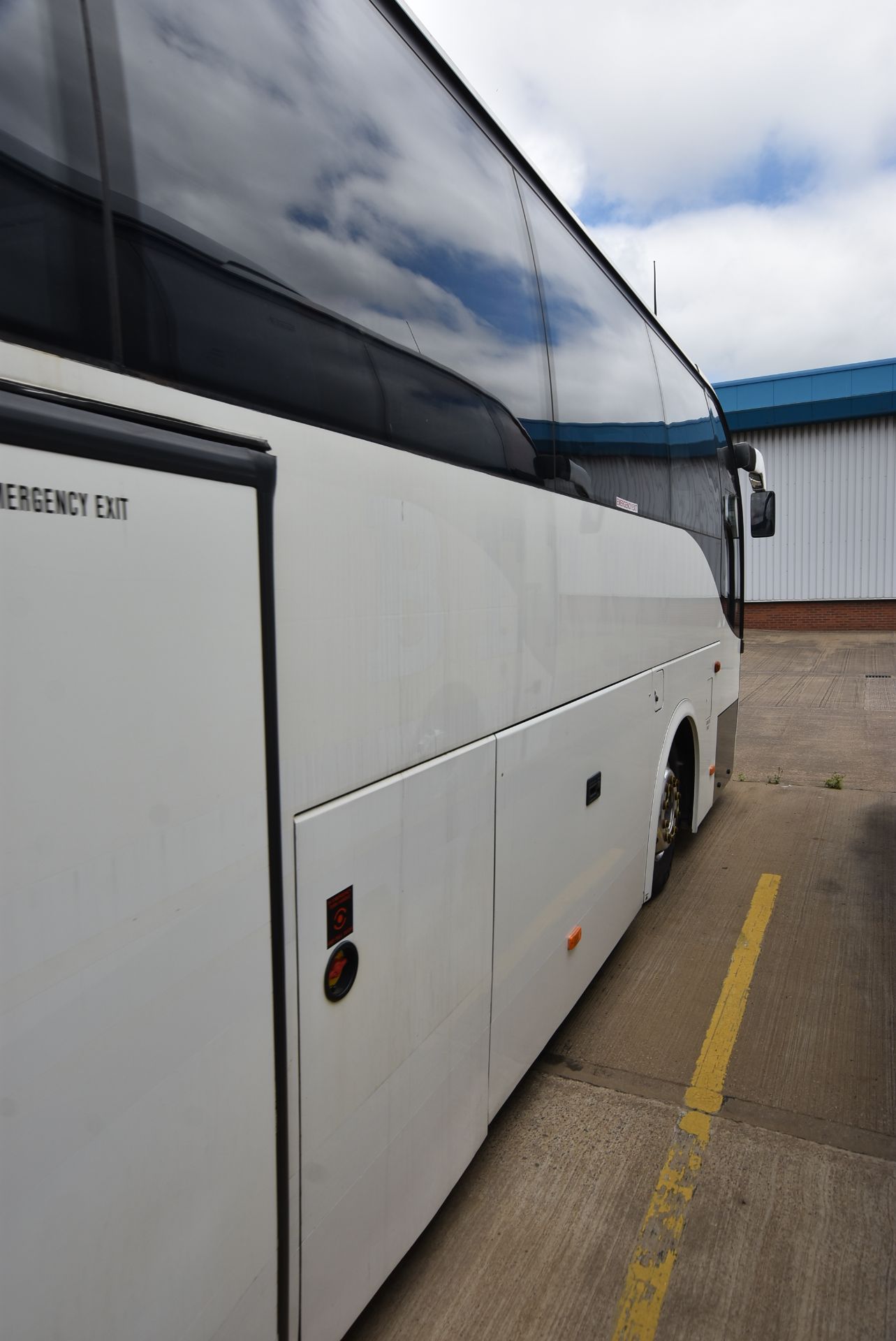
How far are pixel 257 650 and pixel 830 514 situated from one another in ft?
77.2

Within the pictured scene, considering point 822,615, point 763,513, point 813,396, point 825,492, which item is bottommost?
point 822,615

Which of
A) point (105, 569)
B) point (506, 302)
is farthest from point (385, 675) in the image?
point (506, 302)

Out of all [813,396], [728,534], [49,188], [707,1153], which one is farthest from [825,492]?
[49,188]

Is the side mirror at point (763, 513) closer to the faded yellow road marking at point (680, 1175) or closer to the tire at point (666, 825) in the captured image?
the tire at point (666, 825)

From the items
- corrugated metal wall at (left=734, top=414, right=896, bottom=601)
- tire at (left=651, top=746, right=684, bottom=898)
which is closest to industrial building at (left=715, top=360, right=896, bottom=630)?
corrugated metal wall at (left=734, top=414, right=896, bottom=601)

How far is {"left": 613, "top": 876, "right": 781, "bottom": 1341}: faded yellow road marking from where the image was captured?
2.30 meters

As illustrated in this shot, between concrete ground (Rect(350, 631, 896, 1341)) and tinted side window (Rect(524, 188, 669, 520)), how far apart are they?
232cm

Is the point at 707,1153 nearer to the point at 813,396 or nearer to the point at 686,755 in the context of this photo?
the point at 686,755

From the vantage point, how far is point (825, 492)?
2217 centimetres

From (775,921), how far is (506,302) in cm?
388

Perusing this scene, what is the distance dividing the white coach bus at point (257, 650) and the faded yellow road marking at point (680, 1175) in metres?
0.57

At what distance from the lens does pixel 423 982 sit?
6.98 feet

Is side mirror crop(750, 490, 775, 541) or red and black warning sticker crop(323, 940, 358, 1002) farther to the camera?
side mirror crop(750, 490, 775, 541)

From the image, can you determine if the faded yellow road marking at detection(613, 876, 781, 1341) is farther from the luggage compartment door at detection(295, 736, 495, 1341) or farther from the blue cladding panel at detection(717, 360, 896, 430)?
the blue cladding panel at detection(717, 360, 896, 430)
